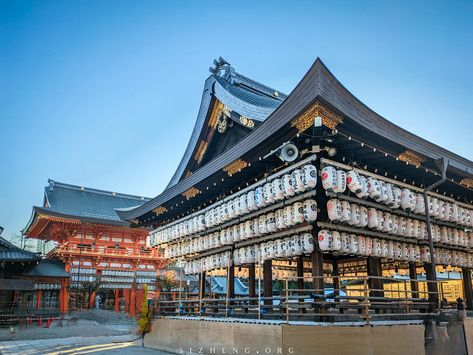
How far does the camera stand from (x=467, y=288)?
14734 mm

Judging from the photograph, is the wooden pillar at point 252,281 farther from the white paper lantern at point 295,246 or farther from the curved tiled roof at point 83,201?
the curved tiled roof at point 83,201

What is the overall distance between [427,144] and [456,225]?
13.2 feet

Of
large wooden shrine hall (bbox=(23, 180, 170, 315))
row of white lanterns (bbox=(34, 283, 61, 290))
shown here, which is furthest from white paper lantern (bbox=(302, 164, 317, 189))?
row of white lanterns (bbox=(34, 283, 61, 290))

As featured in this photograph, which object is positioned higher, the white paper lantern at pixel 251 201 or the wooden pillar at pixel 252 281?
the white paper lantern at pixel 251 201

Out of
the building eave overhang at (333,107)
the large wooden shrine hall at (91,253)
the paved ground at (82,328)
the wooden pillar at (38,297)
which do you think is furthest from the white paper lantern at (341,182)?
the wooden pillar at (38,297)

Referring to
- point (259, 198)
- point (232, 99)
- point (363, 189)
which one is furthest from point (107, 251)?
point (363, 189)

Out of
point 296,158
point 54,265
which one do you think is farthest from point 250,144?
point 54,265

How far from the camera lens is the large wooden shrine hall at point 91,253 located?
117ft

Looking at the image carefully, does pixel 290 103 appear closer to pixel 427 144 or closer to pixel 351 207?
pixel 351 207

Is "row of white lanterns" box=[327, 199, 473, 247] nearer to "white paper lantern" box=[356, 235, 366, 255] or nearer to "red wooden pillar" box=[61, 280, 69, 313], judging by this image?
"white paper lantern" box=[356, 235, 366, 255]

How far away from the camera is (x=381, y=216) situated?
11.2 metres

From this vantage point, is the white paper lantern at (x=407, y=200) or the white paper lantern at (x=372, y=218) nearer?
the white paper lantern at (x=372, y=218)

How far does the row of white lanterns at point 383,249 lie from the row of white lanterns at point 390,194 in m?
1.13

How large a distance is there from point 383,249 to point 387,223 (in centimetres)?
79
